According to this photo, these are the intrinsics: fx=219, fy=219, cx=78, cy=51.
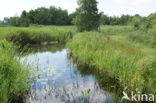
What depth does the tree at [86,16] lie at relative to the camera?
108 ft

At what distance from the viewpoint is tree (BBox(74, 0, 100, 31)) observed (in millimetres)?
33062

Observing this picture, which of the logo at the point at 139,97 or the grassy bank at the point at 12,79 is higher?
the grassy bank at the point at 12,79

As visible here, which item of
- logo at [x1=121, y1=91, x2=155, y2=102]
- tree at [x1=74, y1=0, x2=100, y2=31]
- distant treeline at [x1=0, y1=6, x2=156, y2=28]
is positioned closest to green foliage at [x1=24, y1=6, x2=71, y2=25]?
distant treeline at [x1=0, y1=6, x2=156, y2=28]

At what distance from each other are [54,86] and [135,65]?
2.77m

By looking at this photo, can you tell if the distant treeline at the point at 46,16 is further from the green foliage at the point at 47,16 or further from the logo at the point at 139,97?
the logo at the point at 139,97

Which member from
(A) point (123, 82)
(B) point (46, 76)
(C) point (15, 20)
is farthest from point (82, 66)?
Answer: (C) point (15, 20)

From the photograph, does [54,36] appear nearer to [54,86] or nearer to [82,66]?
[82,66]

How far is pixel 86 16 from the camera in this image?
3331 centimetres

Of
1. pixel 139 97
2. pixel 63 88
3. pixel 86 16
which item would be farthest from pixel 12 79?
pixel 86 16

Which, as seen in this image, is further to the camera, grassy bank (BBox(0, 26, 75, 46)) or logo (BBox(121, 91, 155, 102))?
grassy bank (BBox(0, 26, 75, 46))

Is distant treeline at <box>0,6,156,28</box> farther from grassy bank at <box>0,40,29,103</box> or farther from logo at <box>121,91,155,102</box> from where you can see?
logo at <box>121,91,155,102</box>

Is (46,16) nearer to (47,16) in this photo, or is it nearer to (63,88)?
(47,16)

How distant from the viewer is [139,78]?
5984 millimetres

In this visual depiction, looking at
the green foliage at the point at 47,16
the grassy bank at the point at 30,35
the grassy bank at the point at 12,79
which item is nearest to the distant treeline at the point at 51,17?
the green foliage at the point at 47,16
